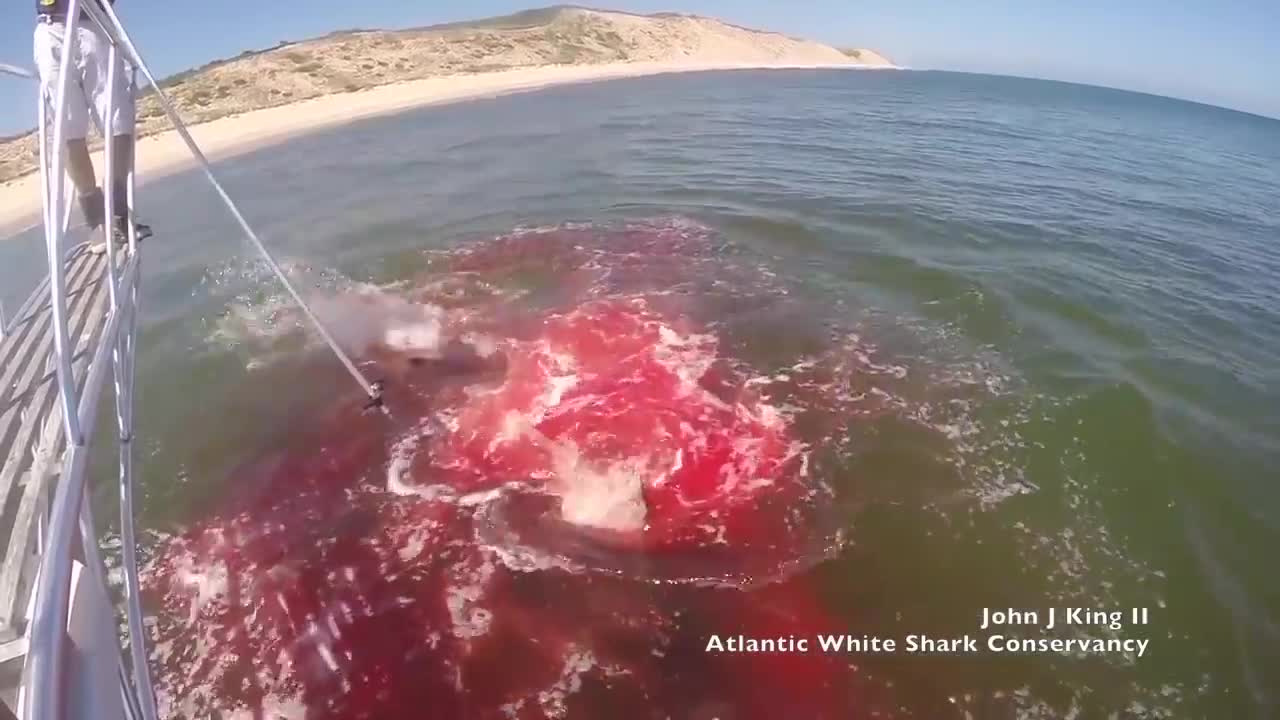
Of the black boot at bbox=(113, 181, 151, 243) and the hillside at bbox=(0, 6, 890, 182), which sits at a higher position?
the black boot at bbox=(113, 181, 151, 243)

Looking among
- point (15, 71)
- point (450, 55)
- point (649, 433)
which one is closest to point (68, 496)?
point (15, 71)

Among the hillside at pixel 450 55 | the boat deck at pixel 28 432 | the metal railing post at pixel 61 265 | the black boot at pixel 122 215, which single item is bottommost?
the hillside at pixel 450 55

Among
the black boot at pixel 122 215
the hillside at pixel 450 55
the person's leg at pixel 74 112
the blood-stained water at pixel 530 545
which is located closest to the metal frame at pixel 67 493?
the person's leg at pixel 74 112

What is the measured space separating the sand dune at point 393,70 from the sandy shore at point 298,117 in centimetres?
11

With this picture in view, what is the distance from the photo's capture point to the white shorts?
299 inches

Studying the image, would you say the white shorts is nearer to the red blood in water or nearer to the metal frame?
the metal frame

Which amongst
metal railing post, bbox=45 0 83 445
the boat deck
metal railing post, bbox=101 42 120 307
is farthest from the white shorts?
metal railing post, bbox=45 0 83 445

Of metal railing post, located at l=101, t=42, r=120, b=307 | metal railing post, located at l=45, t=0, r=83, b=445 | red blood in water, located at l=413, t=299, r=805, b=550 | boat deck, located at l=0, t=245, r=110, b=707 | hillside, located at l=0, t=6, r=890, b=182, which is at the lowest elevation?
hillside, located at l=0, t=6, r=890, b=182

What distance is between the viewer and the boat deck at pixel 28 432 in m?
3.67

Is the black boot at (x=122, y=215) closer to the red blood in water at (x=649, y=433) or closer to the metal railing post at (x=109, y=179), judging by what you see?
the metal railing post at (x=109, y=179)

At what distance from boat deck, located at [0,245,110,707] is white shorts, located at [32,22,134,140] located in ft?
6.26

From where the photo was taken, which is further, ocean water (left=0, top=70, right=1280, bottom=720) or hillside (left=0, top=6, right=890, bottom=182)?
hillside (left=0, top=6, right=890, bottom=182)

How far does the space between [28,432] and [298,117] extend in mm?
55426

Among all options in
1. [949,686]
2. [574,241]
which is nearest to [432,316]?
[574,241]
